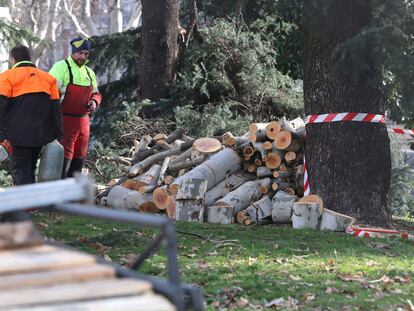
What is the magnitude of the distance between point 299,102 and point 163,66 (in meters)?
2.76

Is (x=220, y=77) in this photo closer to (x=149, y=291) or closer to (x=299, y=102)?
(x=299, y=102)

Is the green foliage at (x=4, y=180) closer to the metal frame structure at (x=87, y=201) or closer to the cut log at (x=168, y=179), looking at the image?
the cut log at (x=168, y=179)

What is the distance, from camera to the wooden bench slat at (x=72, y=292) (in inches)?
111

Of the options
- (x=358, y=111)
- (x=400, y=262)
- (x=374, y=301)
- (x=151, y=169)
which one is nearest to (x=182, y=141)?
(x=151, y=169)

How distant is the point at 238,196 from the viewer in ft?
36.5

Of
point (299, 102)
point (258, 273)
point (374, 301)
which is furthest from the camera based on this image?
point (299, 102)

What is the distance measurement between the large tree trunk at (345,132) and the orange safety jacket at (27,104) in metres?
3.13

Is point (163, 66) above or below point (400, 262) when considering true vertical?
above

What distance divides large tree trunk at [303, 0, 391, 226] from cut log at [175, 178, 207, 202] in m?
1.36

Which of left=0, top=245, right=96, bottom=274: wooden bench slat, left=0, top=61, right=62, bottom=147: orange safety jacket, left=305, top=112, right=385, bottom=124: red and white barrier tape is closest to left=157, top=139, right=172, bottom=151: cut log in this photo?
left=305, top=112, right=385, bottom=124: red and white barrier tape

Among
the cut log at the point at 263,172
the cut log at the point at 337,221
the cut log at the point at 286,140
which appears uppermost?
the cut log at the point at 286,140

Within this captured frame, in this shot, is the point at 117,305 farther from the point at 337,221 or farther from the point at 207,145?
the point at 207,145

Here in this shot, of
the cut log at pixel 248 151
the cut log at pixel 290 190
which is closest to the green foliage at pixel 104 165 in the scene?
the cut log at pixel 248 151

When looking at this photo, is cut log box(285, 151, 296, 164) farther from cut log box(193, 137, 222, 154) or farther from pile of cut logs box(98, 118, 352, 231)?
cut log box(193, 137, 222, 154)
